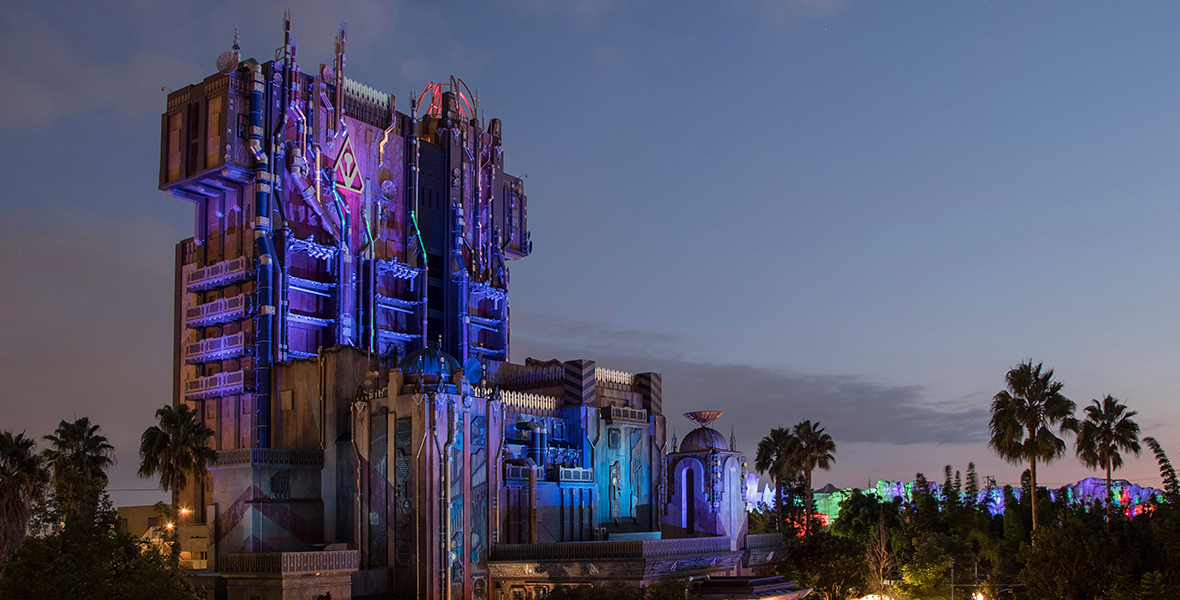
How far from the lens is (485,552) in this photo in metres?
53.9

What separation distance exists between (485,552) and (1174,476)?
4991 centimetres

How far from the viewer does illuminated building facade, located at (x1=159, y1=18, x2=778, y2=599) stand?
52844mm

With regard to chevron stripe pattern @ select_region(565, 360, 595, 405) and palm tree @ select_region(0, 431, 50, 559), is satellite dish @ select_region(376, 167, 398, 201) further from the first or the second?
palm tree @ select_region(0, 431, 50, 559)

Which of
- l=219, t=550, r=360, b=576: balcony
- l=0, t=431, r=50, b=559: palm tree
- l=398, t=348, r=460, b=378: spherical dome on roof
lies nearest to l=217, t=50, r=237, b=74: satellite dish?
l=398, t=348, r=460, b=378: spherical dome on roof

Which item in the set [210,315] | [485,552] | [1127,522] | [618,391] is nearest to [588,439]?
[618,391]

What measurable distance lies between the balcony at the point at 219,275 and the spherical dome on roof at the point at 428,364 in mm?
13076

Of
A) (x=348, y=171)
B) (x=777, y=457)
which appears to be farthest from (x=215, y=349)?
(x=777, y=457)

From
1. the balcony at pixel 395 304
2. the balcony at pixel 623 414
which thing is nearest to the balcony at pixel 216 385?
the balcony at pixel 395 304

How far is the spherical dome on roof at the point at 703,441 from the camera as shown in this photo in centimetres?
6219

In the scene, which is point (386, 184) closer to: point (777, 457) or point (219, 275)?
point (219, 275)

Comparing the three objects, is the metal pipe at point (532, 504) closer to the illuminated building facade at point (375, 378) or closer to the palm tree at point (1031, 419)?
the illuminated building facade at point (375, 378)

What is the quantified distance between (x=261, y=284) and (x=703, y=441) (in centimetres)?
2755

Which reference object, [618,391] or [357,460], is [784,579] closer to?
[618,391]

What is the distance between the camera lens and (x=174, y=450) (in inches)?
2165
